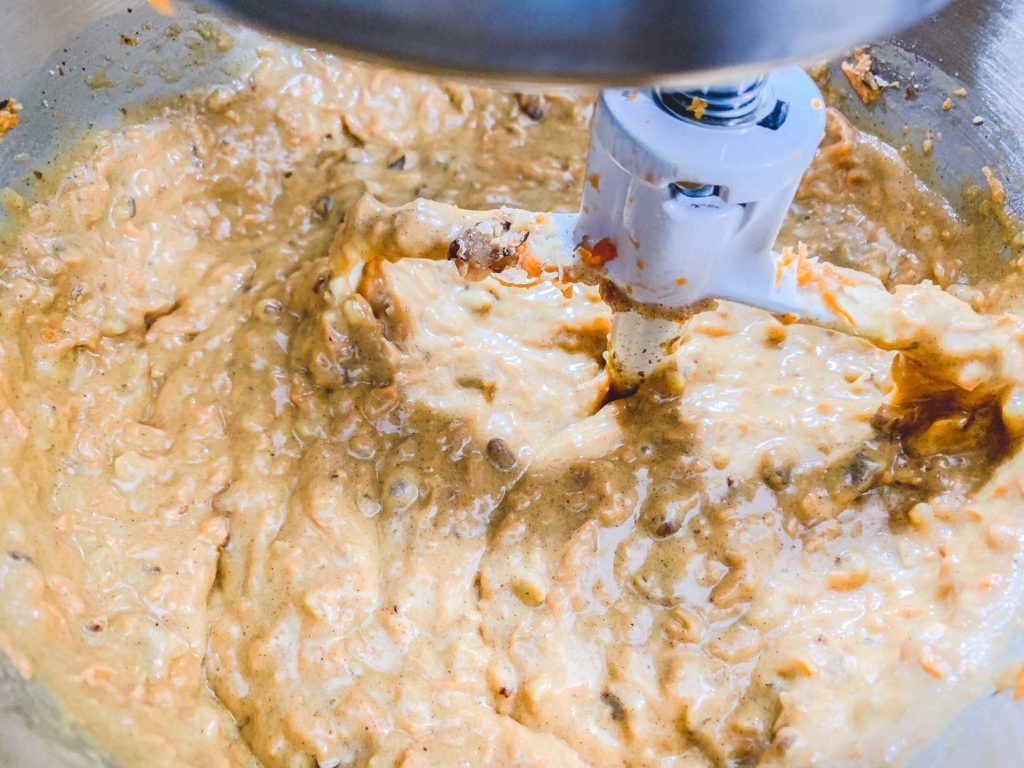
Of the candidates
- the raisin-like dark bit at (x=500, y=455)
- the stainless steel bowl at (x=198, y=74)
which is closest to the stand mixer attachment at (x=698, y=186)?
the raisin-like dark bit at (x=500, y=455)

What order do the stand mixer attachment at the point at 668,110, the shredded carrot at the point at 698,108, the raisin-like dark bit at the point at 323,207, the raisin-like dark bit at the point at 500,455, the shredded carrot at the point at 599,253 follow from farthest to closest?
the raisin-like dark bit at the point at 323,207 < the raisin-like dark bit at the point at 500,455 < the shredded carrot at the point at 599,253 < the shredded carrot at the point at 698,108 < the stand mixer attachment at the point at 668,110

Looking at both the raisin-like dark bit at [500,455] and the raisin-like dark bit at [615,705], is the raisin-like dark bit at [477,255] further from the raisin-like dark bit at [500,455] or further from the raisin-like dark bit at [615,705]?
the raisin-like dark bit at [615,705]

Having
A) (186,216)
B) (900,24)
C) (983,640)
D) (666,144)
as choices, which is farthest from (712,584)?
(186,216)

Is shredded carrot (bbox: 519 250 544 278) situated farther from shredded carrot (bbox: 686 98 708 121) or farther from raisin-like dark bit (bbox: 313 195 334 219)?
raisin-like dark bit (bbox: 313 195 334 219)

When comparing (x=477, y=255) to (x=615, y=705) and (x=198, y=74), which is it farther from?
(x=198, y=74)

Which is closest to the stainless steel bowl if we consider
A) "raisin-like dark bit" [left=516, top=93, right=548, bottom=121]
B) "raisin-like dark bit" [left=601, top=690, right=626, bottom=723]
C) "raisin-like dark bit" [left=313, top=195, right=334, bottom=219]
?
"raisin-like dark bit" [left=313, top=195, right=334, bottom=219]

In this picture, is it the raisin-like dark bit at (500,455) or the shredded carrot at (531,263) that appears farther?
the raisin-like dark bit at (500,455)

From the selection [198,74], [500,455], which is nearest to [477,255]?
[500,455]
